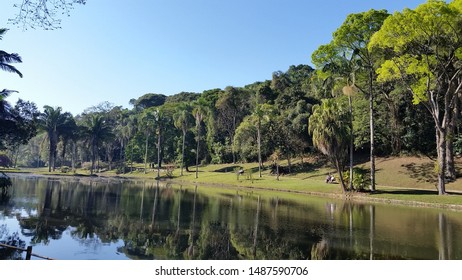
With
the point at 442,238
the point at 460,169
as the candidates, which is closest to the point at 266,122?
the point at 460,169

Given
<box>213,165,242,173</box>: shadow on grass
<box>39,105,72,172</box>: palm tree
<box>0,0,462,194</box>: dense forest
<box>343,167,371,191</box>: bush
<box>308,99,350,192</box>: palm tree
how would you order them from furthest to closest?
<box>39,105,72,172</box>: palm tree, <box>213,165,242,173</box>: shadow on grass, <box>343,167,371,191</box>: bush, <box>308,99,350,192</box>: palm tree, <box>0,0,462,194</box>: dense forest

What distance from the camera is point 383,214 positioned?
88.6 ft

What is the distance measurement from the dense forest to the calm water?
13.8 m

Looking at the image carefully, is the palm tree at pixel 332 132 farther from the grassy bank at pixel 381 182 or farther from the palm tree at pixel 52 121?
the palm tree at pixel 52 121

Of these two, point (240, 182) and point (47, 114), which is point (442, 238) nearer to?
point (240, 182)

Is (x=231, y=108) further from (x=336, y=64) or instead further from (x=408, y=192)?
(x=408, y=192)

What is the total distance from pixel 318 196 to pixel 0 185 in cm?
3489

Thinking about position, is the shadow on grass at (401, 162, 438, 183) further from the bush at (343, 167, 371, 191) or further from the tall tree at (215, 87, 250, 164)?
the tall tree at (215, 87, 250, 164)

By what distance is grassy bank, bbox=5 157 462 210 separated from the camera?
35188 mm

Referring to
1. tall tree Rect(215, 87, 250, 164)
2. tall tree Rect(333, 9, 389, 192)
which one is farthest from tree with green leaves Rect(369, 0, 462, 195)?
tall tree Rect(215, 87, 250, 164)

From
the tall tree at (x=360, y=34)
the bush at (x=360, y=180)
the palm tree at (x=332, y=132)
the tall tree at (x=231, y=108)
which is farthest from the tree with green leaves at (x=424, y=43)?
the tall tree at (x=231, y=108)

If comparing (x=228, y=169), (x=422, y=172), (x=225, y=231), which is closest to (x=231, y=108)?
(x=228, y=169)

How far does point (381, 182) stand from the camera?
48812mm

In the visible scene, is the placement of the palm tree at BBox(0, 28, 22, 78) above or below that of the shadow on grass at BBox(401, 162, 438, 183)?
above
